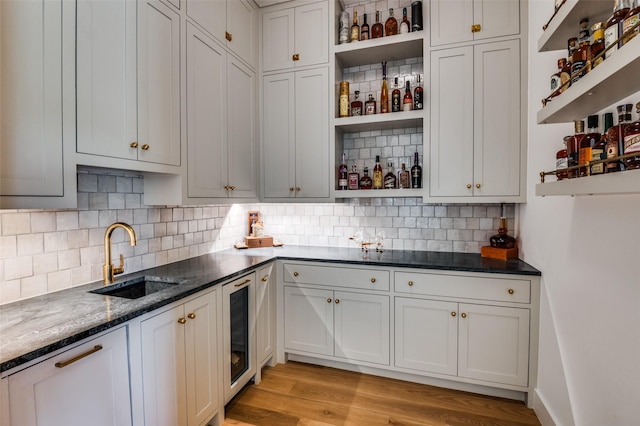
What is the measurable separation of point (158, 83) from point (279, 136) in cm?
118

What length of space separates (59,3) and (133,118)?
531mm

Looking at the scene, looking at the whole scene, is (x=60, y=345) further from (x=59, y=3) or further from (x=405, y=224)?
(x=405, y=224)

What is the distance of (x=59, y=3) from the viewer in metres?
1.34

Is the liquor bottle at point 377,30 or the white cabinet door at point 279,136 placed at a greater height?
the liquor bottle at point 377,30

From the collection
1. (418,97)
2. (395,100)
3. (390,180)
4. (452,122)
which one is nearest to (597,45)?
(452,122)

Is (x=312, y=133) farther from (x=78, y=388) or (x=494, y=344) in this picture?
(x=78, y=388)

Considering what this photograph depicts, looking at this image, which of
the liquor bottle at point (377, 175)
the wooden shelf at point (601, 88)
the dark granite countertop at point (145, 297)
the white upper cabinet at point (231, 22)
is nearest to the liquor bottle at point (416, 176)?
the liquor bottle at point (377, 175)

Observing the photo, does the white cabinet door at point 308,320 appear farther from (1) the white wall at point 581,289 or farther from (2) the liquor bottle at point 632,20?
(2) the liquor bottle at point 632,20

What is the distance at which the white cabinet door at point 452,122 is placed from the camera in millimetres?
2369

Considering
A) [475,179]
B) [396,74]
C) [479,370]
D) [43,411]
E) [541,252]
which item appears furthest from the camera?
[396,74]

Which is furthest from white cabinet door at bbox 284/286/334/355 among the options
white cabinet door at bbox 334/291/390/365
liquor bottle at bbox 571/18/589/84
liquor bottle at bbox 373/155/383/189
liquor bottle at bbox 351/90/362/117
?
liquor bottle at bbox 571/18/589/84

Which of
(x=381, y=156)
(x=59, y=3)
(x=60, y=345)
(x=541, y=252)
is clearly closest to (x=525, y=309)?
(x=541, y=252)

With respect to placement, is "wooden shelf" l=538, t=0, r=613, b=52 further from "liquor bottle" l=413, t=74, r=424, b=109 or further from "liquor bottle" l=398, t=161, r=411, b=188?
"liquor bottle" l=398, t=161, r=411, b=188

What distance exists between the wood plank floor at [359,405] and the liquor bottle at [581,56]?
6.59 ft
